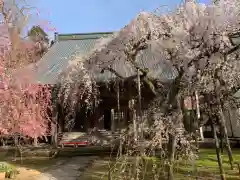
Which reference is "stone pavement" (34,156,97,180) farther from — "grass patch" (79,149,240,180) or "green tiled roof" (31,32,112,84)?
"green tiled roof" (31,32,112,84)

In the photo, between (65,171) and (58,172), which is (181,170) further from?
(58,172)

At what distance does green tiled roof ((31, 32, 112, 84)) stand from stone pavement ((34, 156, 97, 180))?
4.50 m

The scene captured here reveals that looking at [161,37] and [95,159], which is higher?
[161,37]

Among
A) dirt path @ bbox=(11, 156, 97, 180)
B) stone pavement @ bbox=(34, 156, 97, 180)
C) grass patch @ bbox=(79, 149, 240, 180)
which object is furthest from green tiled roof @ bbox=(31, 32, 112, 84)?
grass patch @ bbox=(79, 149, 240, 180)

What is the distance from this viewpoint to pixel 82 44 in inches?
781

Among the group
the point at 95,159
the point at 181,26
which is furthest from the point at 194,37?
the point at 95,159

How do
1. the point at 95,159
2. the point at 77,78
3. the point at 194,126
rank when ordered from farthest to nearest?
the point at 95,159
the point at 77,78
the point at 194,126

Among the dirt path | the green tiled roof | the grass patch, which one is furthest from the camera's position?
the green tiled roof

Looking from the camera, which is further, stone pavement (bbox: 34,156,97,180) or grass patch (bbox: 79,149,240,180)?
stone pavement (bbox: 34,156,97,180)

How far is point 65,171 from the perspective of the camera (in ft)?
30.6

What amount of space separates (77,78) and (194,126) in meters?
3.57

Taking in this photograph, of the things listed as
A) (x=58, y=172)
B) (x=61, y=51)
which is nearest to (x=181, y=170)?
(x=58, y=172)

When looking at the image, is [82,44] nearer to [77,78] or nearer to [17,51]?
[17,51]

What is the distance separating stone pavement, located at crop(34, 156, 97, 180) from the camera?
841cm
